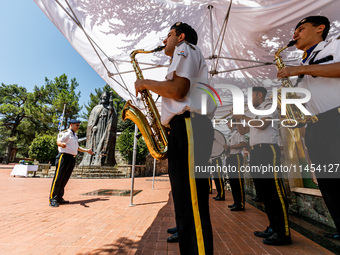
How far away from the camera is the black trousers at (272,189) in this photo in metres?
2.51

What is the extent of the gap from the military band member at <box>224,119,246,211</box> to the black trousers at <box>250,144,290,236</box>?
157 cm

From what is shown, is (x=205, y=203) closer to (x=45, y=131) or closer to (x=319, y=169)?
(x=319, y=169)

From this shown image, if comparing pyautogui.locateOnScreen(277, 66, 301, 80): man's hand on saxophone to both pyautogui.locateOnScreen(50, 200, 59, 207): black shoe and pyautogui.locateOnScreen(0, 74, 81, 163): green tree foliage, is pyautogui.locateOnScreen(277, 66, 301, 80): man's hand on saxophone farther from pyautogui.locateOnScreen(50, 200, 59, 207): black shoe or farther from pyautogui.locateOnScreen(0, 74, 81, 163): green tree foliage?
pyautogui.locateOnScreen(0, 74, 81, 163): green tree foliage

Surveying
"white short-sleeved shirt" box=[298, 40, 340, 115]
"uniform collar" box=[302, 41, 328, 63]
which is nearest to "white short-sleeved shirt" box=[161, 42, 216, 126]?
"white short-sleeved shirt" box=[298, 40, 340, 115]

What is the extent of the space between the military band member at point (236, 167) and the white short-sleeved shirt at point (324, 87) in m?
2.62

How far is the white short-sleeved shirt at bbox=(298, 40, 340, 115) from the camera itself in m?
1.51

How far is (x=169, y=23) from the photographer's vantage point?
3.96 meters

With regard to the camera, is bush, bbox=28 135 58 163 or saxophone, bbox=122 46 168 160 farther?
bush, bbox=28 135 58 163

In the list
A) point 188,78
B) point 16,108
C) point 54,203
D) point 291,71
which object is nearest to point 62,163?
point 54,203

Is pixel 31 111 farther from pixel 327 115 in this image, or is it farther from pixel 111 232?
pixel 327 115

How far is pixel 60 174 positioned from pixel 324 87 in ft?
17.8

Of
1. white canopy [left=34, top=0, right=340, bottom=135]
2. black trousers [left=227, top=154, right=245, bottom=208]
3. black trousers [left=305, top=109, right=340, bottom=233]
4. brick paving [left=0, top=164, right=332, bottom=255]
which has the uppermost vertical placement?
white canopy [left=34, top=0, right=340, bottom=135]

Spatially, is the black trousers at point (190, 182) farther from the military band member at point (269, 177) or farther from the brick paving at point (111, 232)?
the military band member at point (269, 177)

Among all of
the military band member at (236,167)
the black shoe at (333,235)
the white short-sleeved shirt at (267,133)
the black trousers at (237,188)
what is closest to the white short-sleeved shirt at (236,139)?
the military band member at (236,167)
